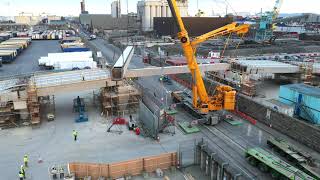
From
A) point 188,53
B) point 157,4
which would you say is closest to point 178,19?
point 188,53

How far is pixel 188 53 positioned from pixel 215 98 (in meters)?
6.35


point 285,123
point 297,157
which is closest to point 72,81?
point 285,123

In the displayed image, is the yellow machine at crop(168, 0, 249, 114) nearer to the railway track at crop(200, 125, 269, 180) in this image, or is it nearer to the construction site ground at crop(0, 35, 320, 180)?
the construction site ground at crop(0, 35, 320, 180)

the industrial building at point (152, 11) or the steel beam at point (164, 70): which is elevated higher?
the industrial building at point (152, 11)

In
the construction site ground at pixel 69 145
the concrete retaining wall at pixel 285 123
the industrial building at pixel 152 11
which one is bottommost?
the construction site ground at pixel 69 145

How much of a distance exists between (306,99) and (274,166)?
13915mm

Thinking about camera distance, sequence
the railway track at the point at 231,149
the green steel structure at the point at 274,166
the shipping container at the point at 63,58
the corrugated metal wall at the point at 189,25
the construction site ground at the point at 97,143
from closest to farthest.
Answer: the green steel structure at the point at 274,166 < the railway track at the point at 231,149 < the construction site ground at the point at 97,143 < the shipping container at the point at 63,58 < the corrugated metal wall at the point at 189,25

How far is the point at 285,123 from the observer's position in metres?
28.6

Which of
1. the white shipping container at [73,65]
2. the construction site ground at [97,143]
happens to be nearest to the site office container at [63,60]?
the white shipping container at [73,65]

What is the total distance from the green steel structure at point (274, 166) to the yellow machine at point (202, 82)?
987 cm

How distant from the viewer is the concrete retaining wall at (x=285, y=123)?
25548 millimetres

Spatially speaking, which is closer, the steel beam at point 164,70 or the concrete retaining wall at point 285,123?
the concrete retaining wall at point 285,123

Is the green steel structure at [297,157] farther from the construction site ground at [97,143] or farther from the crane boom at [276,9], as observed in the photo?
the crane boom at [276,9]

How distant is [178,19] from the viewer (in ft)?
97.9
